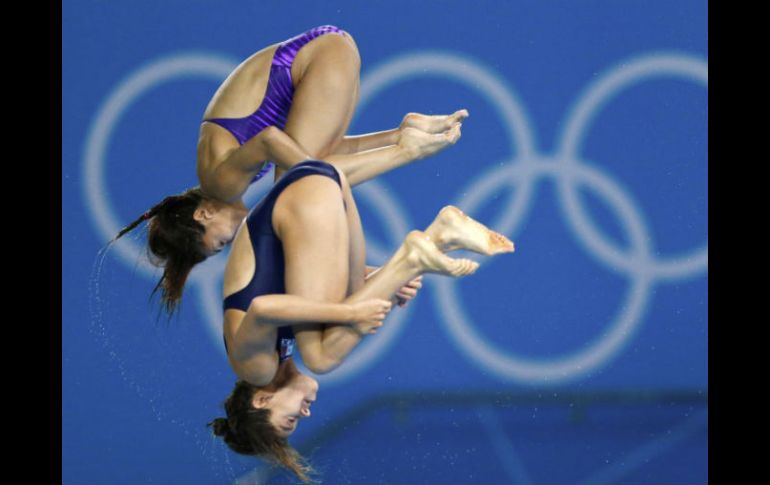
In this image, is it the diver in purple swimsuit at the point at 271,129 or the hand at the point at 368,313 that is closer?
the hand at the point at 368,313

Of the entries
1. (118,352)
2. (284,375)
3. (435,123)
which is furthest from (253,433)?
(118,352)

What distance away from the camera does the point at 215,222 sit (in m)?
5.73

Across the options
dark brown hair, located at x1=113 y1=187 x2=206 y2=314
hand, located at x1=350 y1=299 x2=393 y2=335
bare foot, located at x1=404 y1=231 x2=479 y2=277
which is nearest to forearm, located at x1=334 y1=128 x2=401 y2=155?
dark brown hair, located at x1=113 y1=187 x2=206 y2=314

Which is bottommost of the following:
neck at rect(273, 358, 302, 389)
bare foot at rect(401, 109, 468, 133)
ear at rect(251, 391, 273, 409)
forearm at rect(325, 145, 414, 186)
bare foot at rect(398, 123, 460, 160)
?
ear at rect(251, 391, 273, 409)

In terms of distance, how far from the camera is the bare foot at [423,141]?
5766 millimetres

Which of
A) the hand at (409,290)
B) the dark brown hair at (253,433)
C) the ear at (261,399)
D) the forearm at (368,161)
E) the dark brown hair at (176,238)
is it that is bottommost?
the dark brown hair at (253,433)

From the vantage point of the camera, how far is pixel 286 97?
19.1 feet

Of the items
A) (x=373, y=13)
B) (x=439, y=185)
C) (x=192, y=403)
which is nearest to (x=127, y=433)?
(x=192, y=403)

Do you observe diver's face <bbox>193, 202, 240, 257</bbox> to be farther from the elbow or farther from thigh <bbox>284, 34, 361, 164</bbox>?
the elbow

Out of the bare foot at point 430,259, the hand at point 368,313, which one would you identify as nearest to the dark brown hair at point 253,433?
the hand at point 368,313

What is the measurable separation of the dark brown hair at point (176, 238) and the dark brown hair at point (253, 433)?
1.92 ft

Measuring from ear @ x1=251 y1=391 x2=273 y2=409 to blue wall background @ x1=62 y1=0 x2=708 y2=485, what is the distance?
250 centimetres

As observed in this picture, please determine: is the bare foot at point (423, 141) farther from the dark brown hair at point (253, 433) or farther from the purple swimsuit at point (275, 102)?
the dark brown hair at point (253, 433)

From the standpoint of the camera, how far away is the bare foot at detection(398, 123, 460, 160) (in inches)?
227
